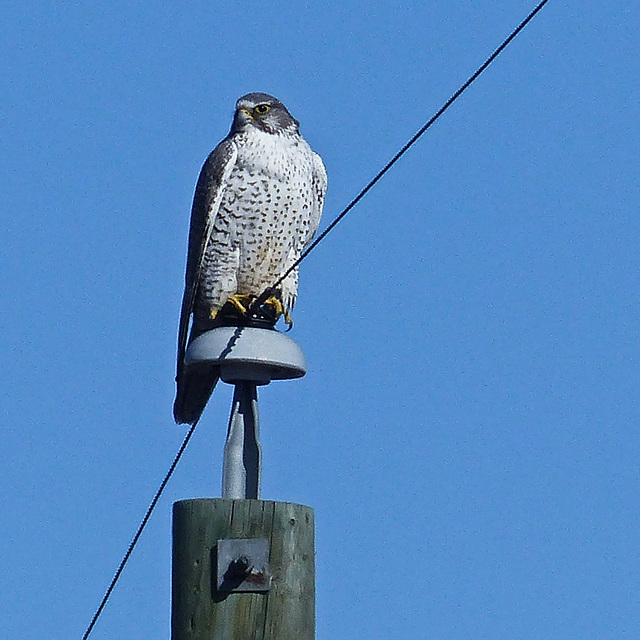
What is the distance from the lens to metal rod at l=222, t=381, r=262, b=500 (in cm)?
395

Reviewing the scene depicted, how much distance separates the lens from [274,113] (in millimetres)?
6973

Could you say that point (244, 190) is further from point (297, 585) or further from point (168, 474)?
point (297, 585)

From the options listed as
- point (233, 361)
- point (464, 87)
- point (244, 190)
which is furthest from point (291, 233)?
point (464, 87)

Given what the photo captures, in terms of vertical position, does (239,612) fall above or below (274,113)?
below

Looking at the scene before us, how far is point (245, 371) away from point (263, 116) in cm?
303

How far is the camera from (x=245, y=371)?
13.6ft

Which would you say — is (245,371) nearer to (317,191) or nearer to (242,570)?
(242,570)

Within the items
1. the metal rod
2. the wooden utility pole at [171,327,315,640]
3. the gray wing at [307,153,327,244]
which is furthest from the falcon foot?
the wooden utility pole at [171,327,315,640]

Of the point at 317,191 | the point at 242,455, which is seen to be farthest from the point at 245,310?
the point at 242,455

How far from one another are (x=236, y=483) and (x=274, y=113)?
3.38 m

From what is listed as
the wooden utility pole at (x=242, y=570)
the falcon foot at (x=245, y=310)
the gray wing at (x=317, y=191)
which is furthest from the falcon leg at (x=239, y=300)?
the wooden utility pole at (x=242, y=570)

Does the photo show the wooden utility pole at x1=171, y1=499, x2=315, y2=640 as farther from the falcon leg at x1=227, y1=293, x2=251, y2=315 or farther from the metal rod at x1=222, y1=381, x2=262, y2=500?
the falcon leg at x1=227, y1=293, x2=251, y2=315

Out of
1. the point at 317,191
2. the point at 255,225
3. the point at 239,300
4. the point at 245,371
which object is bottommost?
the point at 245,371

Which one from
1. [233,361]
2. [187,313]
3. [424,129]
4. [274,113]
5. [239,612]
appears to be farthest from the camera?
[274,113]
